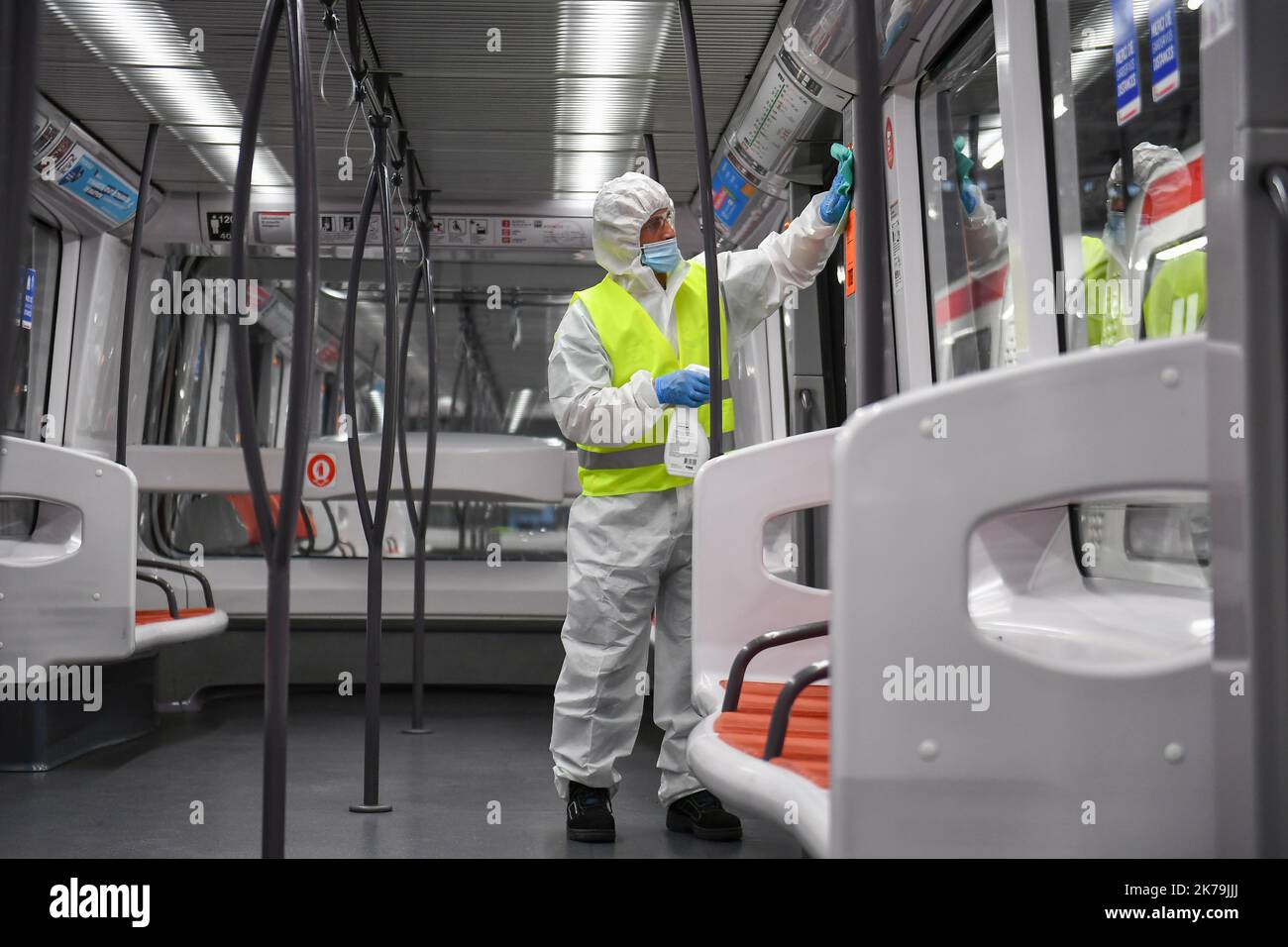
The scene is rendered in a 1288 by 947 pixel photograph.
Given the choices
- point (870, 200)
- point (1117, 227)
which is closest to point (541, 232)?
point (1117, 227)

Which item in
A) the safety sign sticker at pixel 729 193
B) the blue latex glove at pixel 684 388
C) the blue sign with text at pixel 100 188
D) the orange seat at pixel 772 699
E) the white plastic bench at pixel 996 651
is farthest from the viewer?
the blue sign with text at pixel 100 188

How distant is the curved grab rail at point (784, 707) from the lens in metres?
1.53

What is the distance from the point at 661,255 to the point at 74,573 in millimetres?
2167

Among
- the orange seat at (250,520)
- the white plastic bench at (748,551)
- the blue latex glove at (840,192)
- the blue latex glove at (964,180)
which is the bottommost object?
the white plastic bench at (748,551)

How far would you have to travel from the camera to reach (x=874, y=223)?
1508mm

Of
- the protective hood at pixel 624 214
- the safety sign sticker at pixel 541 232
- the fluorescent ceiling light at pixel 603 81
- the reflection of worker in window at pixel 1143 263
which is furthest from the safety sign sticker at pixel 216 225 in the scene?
the reflection of worker in window at pixel 1143 263

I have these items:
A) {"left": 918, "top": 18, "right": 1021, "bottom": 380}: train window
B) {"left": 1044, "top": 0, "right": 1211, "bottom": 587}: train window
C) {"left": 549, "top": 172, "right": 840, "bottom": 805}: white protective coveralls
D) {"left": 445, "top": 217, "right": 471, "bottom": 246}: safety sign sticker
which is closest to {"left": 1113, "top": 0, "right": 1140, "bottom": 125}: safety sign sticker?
{"left": 1044, "top": 0, "right": 1211, "bottom": 587}: train window

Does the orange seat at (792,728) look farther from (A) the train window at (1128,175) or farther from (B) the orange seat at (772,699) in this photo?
(A) the train window at (1128,175)

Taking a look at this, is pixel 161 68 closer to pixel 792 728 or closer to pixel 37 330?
pixel 37 330

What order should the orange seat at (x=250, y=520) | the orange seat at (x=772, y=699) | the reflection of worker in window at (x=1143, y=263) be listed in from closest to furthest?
1. the orange seat at (x=772, y=699)
2. the reflection of worker in window at (x=1143, y=263)
3. the orange seat at (x=250, y=520)

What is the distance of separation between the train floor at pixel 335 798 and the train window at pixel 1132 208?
4.17ft

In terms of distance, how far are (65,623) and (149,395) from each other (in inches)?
111

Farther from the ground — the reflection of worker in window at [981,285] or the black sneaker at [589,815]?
the reflection of worker in window at [981,285]

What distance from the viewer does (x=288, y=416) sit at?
180 cm
